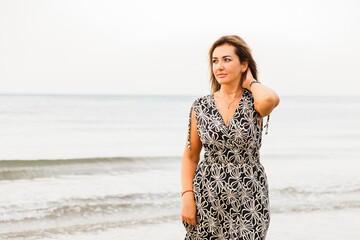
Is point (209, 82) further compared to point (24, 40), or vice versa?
point (24, 40)

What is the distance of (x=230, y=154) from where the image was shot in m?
2.59

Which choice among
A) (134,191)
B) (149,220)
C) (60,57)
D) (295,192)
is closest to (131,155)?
(134,191)

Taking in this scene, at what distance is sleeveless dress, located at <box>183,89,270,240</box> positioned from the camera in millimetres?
2572

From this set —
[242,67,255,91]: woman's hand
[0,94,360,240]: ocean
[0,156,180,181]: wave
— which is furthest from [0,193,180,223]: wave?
[242,67,255,91]: woman's hand

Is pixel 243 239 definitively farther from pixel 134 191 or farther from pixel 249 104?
pixel 134 191

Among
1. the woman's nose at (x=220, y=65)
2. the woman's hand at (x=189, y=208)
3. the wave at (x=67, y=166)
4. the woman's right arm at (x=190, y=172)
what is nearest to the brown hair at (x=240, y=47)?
the woman's nose at (x=220, y=65)

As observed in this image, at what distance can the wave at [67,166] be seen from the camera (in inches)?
461

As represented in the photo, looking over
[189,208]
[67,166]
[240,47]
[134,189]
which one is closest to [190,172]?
[189,208]

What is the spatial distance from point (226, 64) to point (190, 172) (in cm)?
63

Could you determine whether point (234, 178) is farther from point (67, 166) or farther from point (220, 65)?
point (67, 166)

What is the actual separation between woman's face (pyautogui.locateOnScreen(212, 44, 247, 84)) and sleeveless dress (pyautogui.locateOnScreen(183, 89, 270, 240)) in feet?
0.46

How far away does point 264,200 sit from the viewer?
2.64m

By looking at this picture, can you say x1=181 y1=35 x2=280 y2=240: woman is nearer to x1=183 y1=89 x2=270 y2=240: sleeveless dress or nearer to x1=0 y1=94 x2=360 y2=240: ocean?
x1=183 y1=89 x2=270 y2=240: sleeveless dress

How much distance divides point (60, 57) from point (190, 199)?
58.5 m
